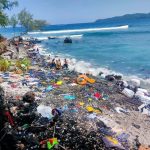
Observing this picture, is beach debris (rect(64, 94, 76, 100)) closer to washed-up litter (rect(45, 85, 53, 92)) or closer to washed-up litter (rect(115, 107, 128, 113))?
washed-up litter (rect(45, 85, 53, 92))

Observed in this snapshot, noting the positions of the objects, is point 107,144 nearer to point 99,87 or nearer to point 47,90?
point 47,90

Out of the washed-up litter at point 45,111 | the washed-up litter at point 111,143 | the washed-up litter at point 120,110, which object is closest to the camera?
the washed-up litter at point 111,143

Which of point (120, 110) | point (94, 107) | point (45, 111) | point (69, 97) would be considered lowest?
point (120, 110)

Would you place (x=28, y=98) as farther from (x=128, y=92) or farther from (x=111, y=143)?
(x=128, y=92)

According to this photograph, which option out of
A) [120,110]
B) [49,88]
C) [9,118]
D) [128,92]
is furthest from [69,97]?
[128,92]

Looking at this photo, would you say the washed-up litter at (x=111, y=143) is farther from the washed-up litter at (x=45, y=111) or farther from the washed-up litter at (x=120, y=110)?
the washed-up litter at (x=120, y=110)

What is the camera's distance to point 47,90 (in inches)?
546

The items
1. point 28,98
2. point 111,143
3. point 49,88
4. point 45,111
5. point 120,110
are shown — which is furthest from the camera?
point 49,88

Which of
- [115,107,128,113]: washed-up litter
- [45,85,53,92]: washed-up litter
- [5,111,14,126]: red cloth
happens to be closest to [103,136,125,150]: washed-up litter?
[115,107,128,113]: washed-up litter

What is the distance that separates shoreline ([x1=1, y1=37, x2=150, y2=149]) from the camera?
10102mm

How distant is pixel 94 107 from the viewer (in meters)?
12.2

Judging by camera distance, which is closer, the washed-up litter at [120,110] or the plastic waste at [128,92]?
the washed-up litter at [120,110]

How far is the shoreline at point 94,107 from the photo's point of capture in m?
10.1

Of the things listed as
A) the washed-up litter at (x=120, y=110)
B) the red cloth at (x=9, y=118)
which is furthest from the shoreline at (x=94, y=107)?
the red cloth at (x=9, y=118)
